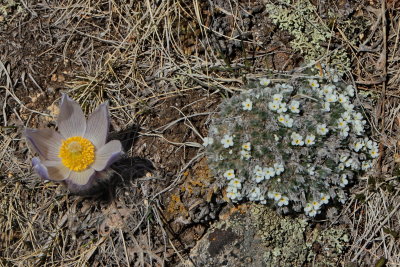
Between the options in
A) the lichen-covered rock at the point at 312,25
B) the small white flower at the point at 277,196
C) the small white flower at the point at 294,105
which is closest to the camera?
the small white flower at the point at 277,196

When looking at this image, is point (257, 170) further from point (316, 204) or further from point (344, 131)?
point (344, 131)

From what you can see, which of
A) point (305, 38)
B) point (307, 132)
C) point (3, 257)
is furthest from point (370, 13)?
point (3, 257)

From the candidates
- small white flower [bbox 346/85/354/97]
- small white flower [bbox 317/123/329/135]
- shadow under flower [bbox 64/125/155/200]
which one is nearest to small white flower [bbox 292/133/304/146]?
small white flower [bbox 317/123/329/135]

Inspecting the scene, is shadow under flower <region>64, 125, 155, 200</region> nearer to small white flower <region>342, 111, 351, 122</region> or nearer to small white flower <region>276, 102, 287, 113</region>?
small white flower <region>276, 102, 287, 113</region>

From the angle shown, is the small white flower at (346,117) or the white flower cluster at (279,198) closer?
the white flower cluster at (279,198)

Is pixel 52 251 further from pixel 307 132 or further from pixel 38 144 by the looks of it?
pixel 307 132

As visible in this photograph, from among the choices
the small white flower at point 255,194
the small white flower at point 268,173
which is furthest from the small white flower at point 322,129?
the small white flower at point 255,194

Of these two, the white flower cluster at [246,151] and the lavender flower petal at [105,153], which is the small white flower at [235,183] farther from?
the lavender flower petal at [105,153]
